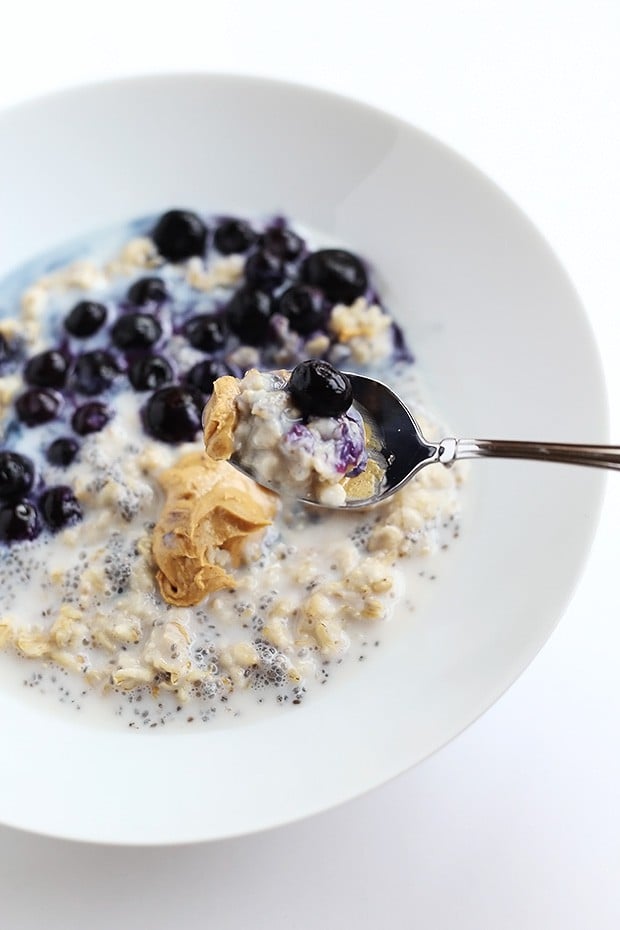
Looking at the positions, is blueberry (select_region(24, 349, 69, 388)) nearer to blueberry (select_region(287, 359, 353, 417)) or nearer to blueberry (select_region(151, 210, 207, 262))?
blueberry (select_region(151, 210, 207, 262))

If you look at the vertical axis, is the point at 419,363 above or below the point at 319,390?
above

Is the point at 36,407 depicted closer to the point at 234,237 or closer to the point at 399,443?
the point at 234,237

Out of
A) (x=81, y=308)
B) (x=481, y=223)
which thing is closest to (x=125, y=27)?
(x=81, y=308)

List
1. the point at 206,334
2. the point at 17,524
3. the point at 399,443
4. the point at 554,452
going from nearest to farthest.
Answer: the point at 554,452 < the point at 399,443 < the point at 17,524 < the point at 206,334

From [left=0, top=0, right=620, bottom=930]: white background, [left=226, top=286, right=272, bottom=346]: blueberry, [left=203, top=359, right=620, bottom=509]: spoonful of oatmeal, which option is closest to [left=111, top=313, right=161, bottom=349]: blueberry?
[left=226, top=286, right=272, bottom=346]: blueberry

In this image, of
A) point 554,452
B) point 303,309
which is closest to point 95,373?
point 303,309

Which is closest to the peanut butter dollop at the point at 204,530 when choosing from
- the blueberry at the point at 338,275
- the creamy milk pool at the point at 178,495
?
the creamy milk pool at the point at 178,495

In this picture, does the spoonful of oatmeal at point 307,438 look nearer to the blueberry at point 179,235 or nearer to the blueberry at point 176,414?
the blueberry at point 176,414
